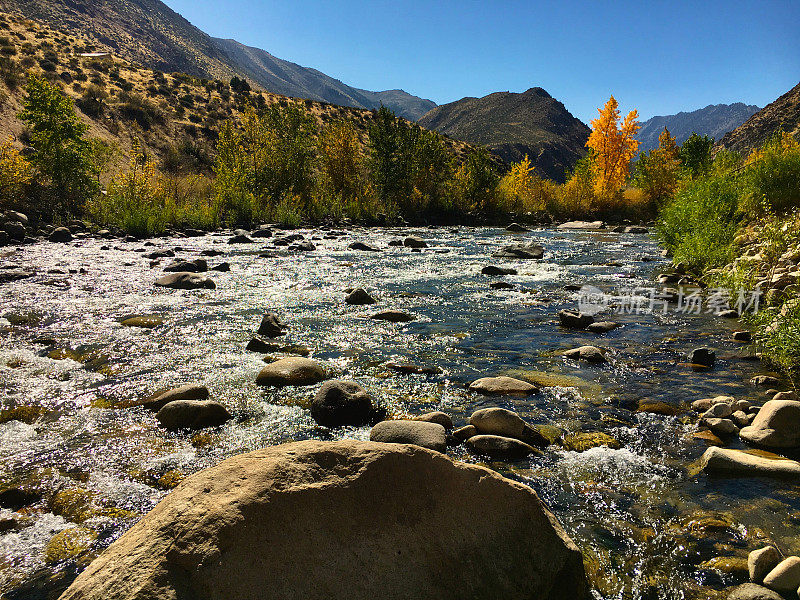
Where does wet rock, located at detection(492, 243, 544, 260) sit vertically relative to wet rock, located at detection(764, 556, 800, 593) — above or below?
above

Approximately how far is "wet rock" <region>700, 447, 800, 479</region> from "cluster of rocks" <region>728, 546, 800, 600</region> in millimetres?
1114

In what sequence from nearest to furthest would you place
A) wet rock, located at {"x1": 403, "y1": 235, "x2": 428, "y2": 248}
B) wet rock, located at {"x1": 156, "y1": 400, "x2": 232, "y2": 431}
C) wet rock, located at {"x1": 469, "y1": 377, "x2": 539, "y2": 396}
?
1. wet rock, located at {"x1": 156, "y1": 400, "x2": 232, "y2": 431}
2. wet rock, located at {"x1": 469, "y1": 377, "x2": 539, "y2": 396}
3. wet rock, located at {"x1": 403, "y1": 235, "x2": 428, "y2": 248}

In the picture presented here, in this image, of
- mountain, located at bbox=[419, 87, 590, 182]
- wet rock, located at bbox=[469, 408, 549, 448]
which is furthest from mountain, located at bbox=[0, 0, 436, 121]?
wet rock, located at bbox=[469, 408, 549, 448]

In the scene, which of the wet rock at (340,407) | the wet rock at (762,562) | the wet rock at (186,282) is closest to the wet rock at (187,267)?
the wet rock at (186,282)

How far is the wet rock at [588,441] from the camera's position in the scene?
429 cm

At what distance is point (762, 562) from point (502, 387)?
309cm

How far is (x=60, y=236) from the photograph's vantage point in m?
18.5

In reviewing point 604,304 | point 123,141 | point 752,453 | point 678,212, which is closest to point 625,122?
point 678,212

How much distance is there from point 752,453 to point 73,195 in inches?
1060

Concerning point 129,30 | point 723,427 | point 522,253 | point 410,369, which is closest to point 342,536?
point 723,427

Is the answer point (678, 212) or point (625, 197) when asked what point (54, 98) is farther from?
point (625, 197)

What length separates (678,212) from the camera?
1557 cm

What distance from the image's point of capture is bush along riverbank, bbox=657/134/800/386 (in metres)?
6.16

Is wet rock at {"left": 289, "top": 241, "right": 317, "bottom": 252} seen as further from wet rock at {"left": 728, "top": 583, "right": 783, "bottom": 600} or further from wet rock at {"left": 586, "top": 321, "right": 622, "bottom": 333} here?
wet rock at {"left": 728, "top": 583, "right": 783, "bottom": 600}
